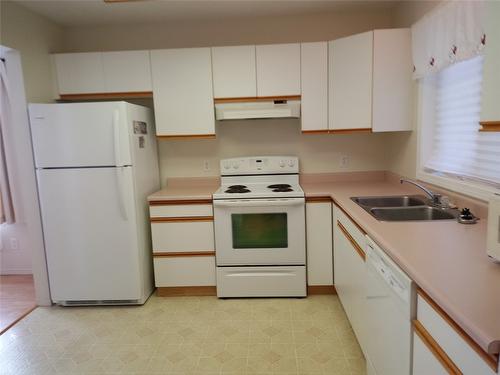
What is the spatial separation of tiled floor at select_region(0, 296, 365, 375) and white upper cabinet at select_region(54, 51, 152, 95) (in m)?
1.85

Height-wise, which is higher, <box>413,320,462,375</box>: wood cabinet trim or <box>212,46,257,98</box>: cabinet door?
<box>212,46,257,98</box>: cabinet door

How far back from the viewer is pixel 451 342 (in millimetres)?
A: 952

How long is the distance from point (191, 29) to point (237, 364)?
280cm

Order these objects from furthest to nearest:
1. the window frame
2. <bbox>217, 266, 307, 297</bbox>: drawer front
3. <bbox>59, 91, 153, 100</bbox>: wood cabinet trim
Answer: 1. <bbox>59, 91, 153, 100</bbox>: wood cabinet trim
2. <bbox>217, 266, 307, 297</bbox>: drawer front
3. the window frame

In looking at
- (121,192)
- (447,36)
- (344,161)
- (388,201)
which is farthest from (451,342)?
(344,161)

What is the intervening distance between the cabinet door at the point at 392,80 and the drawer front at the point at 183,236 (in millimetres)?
1611

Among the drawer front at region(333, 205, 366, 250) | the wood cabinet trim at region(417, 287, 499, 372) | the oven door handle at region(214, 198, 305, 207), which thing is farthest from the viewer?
the oven door handle at region(214, 198, 305, 207)

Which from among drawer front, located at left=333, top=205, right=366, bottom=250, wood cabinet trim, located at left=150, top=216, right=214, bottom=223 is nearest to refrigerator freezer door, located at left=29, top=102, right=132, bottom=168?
wood cabinet trim, located at left=150, top=216, right=214, bottom=223

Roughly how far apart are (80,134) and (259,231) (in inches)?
62.1

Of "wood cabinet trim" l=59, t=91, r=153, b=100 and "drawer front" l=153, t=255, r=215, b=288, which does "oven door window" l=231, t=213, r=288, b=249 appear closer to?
"drawer front" l=153, t=255, r=215, b=288

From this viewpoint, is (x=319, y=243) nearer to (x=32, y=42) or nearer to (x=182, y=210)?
(x=182, y=210)

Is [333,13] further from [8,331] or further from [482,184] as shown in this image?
[8,331]

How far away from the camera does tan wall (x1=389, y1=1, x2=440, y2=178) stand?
247 cm

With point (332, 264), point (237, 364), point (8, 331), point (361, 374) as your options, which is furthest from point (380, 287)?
point (8, 331)
